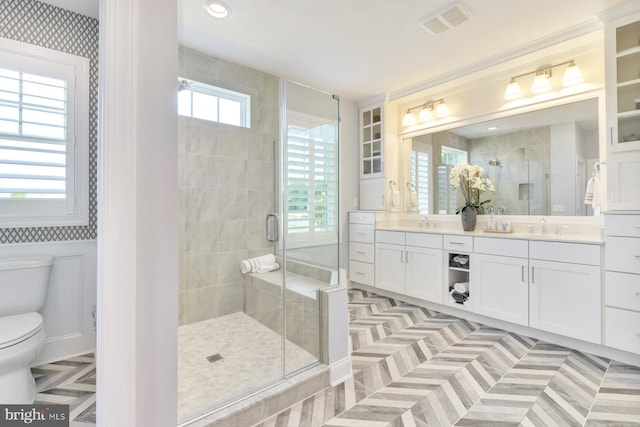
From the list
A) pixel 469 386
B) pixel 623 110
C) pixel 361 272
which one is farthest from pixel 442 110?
pixel 469 386

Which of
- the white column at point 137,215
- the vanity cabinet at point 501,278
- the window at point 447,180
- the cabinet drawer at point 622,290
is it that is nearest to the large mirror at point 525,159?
the window at point 447,180

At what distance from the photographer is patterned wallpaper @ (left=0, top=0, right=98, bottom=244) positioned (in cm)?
202

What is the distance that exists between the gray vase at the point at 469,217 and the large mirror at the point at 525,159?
0.66 feet

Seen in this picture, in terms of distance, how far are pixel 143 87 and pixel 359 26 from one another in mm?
2013

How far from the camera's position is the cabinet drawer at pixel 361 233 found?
3832mm

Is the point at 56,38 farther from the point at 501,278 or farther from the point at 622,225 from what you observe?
the point at 622,225

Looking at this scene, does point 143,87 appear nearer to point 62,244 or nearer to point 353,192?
point 62,244

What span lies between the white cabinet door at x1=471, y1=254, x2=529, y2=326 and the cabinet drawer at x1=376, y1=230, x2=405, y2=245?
0.81 m

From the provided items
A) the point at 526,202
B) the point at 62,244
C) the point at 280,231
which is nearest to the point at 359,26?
the point at 280,231

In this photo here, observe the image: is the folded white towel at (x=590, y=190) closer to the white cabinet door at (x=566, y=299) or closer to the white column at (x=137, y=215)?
the white cabinet door at (x=566, y=299)

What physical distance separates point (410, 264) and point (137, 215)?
2956 millimetres

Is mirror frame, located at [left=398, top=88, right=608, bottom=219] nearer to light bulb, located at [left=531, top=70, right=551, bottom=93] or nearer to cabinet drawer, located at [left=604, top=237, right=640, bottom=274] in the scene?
light bulb, located at [left=531, top=70, right=551, bottom=93]

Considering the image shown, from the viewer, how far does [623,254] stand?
209 centimetres

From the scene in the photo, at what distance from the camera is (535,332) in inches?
101
